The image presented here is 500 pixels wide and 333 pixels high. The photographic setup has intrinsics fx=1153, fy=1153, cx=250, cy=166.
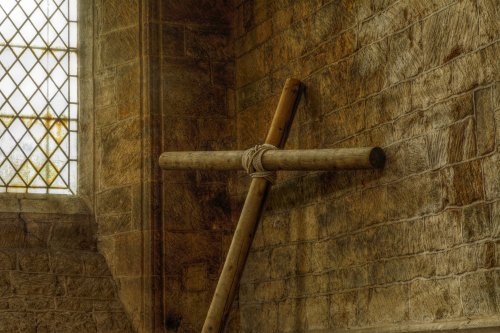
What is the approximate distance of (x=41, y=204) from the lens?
8578 millimetres

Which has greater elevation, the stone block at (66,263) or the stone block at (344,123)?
the stone block at (344,123)

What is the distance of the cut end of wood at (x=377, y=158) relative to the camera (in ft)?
22.1

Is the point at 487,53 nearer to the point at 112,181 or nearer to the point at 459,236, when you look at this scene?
the point at 459,236

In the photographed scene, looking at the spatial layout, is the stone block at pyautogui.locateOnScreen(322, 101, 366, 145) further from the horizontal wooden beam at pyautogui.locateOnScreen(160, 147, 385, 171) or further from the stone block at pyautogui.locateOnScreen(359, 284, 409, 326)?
the stone block at pyautogui.locateOnScreen(359, 284, 409, 326)

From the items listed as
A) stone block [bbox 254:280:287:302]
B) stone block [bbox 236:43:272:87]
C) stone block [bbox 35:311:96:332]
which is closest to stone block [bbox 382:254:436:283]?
stone block [bbox 254:280:287:302]

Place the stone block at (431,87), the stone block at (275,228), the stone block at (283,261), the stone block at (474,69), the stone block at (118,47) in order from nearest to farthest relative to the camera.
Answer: the stone block at (474,69), the stone block at (431,87), the stone block at (283,261), the stone block at (275,228), the stone block at (118,47)

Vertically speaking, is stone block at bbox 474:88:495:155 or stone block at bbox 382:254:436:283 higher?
stone block at bbox 474:88:495:155

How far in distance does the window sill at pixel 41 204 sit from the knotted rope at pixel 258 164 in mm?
1792

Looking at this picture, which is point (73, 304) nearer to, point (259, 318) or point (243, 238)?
point (259, 318)

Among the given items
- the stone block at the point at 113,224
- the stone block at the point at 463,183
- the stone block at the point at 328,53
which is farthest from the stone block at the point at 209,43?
the stone block at the point at 463,183

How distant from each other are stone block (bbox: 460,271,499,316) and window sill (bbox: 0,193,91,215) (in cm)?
355

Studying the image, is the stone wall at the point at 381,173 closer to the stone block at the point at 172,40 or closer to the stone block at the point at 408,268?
the stone block at the point at 408,268

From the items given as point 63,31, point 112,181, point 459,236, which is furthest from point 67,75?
point 459,236

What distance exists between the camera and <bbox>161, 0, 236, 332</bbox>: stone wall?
27.7ft
